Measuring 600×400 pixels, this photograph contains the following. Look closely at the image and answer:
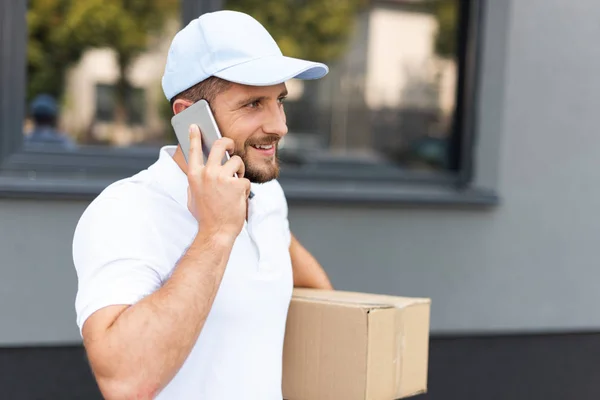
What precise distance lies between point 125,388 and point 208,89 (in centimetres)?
73

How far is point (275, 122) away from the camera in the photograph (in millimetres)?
1879

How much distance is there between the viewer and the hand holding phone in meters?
1.64

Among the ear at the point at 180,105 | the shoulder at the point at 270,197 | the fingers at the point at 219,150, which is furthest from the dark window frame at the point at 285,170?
the fingers at the point at 219,150

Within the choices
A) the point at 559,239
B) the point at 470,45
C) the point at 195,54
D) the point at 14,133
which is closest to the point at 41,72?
the point at 14,133

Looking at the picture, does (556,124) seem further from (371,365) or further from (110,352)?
(110,352)

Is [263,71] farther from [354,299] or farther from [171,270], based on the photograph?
[354,299]

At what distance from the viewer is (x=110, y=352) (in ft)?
4.91

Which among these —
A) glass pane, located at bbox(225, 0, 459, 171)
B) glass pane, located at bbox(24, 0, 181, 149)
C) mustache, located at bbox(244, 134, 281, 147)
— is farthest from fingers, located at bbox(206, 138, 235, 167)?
glass pane, located at bbox(225, 0, 459, 171)

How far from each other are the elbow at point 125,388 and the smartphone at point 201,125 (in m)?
0.54

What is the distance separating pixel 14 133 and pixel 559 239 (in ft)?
9.53

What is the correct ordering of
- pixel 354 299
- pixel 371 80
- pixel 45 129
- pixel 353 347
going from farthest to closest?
pixel 371 80
pixel 45 129
pixel 354 299
pixel 353 347

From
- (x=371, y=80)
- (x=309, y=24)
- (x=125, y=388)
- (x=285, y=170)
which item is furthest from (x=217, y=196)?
(x=371, y=80)

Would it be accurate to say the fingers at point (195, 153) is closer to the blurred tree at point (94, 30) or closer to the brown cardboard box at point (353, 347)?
the brown cardboard box at point (353, 347)

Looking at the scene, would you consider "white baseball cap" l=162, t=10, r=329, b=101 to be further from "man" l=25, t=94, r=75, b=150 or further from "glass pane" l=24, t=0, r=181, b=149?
"glass pane" l=24, t=0, r=181, b=149
